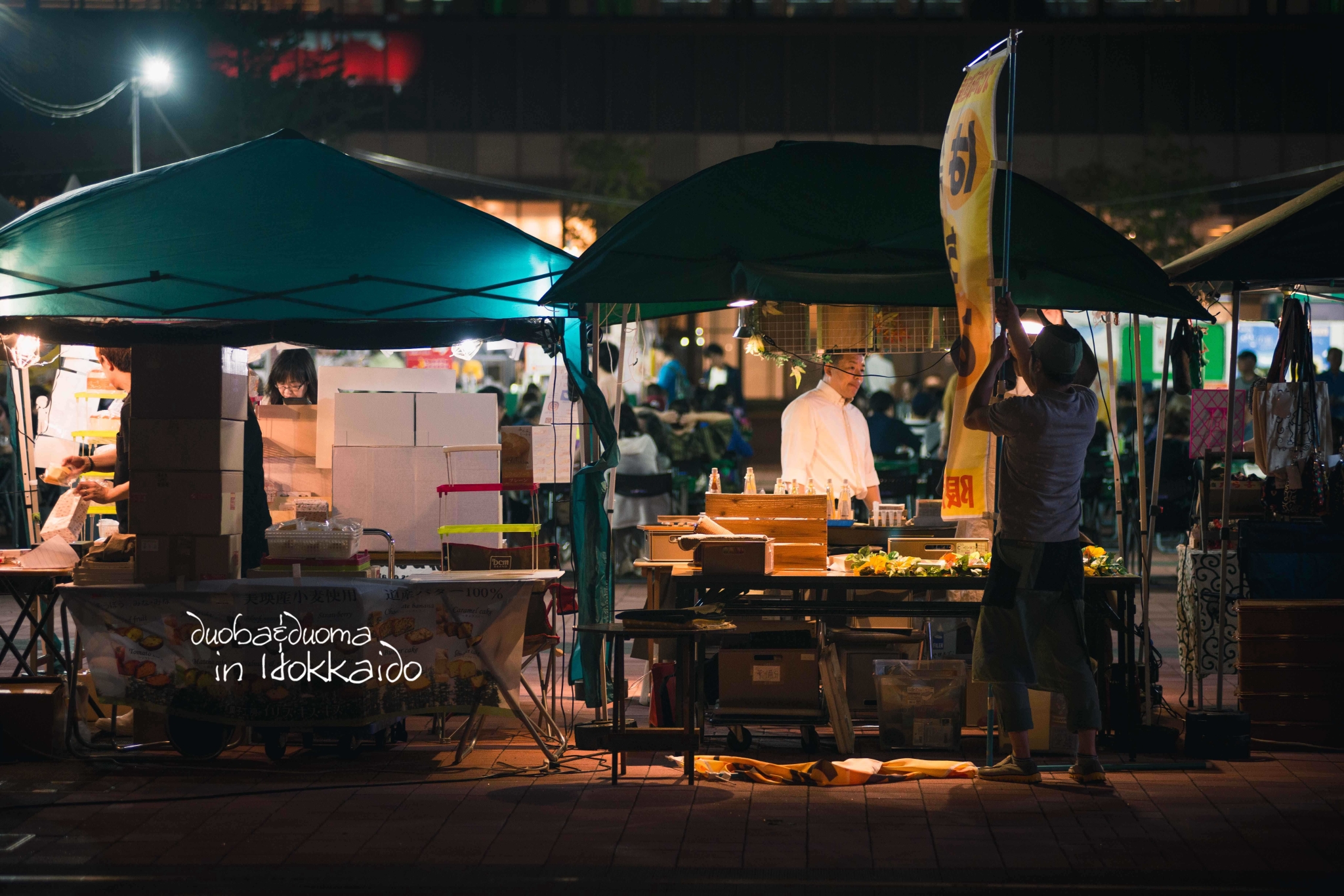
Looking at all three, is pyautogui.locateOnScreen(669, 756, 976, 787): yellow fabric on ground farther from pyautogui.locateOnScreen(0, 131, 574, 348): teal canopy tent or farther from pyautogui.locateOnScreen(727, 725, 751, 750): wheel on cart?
pyautogui.locateOnScreen(0, 131, 574, 348): teal canopy tent

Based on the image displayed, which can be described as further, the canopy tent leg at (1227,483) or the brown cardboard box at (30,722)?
the canopy tent leg at (1227,483)

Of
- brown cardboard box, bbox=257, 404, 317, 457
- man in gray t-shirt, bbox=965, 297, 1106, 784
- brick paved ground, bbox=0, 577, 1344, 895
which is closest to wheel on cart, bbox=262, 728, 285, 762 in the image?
brick paved ground, bbox=0, 577, 1344, 895

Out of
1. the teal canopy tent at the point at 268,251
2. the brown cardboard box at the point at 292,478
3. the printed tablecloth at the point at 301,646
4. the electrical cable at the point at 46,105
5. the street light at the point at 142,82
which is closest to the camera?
the printed tablecloth at the point at 301,646

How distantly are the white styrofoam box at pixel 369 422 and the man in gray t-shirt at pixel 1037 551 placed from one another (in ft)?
14.0

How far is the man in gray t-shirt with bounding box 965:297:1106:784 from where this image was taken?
22.4ft

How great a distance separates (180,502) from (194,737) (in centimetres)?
122

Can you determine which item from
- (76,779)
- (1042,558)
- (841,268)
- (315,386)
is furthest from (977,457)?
(315,386)

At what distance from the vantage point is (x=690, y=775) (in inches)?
275

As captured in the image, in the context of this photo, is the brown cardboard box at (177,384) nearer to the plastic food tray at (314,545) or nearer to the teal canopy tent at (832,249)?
the plastic food tray at (314,545)

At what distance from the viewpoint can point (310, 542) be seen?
7625mm

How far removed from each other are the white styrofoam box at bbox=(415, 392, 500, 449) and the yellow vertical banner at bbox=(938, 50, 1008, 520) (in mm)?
3817

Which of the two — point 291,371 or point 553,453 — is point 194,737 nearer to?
point 553,453

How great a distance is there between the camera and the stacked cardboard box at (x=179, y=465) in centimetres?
747

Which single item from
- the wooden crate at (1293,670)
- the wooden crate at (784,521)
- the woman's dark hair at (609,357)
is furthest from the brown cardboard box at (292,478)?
the wooden crate at (1293,670)
